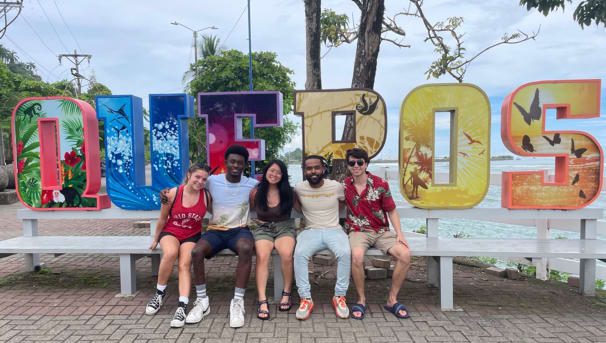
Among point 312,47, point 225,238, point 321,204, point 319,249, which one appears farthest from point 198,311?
point 312,47

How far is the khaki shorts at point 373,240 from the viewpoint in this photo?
3.86 metres

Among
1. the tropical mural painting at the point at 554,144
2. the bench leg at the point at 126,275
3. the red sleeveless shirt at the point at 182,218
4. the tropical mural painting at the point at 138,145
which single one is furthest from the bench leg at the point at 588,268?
the bench leg at the point at 126,275

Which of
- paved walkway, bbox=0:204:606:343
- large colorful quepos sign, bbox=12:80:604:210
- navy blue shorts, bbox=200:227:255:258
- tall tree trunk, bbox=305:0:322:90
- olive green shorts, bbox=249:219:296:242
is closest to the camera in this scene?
paved walkway, bbox=0:204:606:343

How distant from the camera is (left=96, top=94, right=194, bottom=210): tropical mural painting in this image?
4.67 meters

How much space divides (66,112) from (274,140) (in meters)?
11.7

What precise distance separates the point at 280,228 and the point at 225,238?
1.83 ft

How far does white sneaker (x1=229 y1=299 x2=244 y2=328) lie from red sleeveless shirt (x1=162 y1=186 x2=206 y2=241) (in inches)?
34.1

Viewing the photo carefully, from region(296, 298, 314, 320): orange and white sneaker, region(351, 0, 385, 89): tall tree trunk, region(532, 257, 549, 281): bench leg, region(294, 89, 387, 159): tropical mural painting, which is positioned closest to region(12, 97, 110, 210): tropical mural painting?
region(294, 89, 387, 159): tropical mural painting

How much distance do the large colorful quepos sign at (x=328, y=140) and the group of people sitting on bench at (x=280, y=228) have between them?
68 centimetres

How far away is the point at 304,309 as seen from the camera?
3594mm

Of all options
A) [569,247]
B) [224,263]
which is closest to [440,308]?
[569,247]

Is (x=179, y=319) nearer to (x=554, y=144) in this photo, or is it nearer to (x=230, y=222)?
(x=230, y=222)

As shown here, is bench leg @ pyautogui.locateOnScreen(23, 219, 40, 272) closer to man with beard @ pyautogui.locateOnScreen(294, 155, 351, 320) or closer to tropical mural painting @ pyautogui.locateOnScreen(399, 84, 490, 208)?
man with beard @ pyautogui.locateOnScreen(294, 155, 351, 320)

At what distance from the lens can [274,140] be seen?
16219 mm
